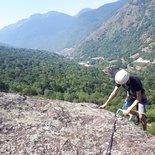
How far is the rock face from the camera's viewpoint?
905cm

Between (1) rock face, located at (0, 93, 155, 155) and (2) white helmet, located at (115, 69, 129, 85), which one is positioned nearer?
(1) rock face, located at (0, 93, 155, 155)

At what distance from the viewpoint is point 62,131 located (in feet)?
32.7

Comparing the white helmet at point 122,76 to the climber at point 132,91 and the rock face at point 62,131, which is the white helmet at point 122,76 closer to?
the climber at point 132,91

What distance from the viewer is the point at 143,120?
10914 millimetres

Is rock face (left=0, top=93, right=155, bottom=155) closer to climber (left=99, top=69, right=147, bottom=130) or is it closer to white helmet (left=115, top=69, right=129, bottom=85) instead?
climber (left=99, top=69, right=147, bottom=130)

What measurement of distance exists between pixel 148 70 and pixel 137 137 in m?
159

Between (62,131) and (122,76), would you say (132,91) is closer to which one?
(122,76)

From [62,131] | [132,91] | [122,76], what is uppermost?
[122,76]

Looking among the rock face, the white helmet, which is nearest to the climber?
the white helmet

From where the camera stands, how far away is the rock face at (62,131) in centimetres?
905

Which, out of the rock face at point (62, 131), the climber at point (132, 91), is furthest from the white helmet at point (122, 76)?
the rock face at point (62, 131)

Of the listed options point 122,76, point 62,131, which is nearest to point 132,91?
point 122,76

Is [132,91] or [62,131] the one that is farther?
[132,91]

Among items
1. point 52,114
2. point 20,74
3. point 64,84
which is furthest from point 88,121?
point 20,74
